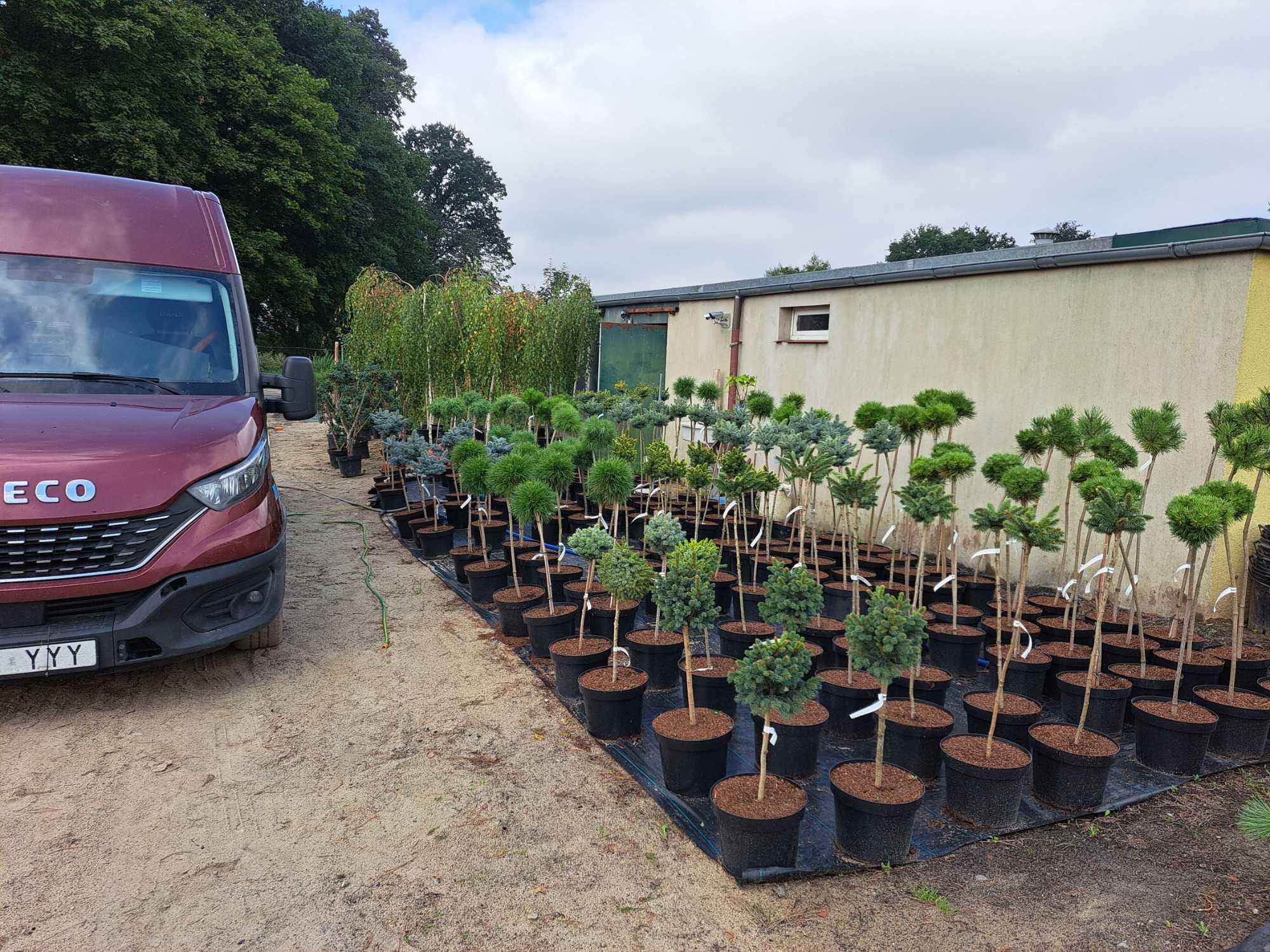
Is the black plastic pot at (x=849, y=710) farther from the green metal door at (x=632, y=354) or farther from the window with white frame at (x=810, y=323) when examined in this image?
the green metal door at (x=632, y=354)

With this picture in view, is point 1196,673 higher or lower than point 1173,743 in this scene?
higher

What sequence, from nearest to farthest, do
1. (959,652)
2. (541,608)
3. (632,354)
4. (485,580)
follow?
(959,652) < (541,608) < (485,580) < (632,354)

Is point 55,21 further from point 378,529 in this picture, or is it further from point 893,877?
point 893,877

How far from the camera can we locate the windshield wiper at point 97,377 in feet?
12.3

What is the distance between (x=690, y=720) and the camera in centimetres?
321

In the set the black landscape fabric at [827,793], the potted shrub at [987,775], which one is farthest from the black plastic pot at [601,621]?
the potted shrub at [987,775]

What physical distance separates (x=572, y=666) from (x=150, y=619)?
1.99m

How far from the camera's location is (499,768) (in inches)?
131

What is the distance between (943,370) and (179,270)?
20.2 ft

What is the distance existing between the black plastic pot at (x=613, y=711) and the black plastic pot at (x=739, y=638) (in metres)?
0.83

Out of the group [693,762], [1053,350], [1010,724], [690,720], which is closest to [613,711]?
[690,720]

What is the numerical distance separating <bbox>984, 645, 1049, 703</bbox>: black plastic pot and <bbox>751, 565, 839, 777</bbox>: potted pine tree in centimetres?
137

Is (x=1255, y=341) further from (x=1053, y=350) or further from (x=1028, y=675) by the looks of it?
(x=1028, y=675)

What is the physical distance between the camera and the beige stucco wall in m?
5.07
